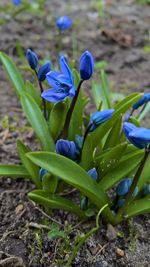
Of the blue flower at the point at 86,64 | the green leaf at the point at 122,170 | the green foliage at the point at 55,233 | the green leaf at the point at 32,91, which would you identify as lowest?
the green foliage at the point at 55,233

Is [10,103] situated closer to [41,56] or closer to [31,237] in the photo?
[41,56]

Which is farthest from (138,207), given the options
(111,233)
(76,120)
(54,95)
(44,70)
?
(44,70)

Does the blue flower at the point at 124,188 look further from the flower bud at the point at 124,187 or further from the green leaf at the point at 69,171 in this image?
the green leaf at the point at 69,171

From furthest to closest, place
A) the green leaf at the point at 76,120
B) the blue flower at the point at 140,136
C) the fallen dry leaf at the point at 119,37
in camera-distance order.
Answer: the fallen dry leaf at the point at 119,37 → the green leaf at the point at 76,120 → the blue flower at the point at 140,136

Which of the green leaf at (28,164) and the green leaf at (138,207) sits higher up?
the green leaf at (28,164)

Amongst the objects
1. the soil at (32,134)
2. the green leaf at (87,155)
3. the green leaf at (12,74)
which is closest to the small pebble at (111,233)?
the soil at (32,134)

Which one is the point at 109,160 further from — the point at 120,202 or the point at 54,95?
the point at 54,95

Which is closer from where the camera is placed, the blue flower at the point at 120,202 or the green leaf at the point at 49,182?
the green leaf at the point at 49,182
